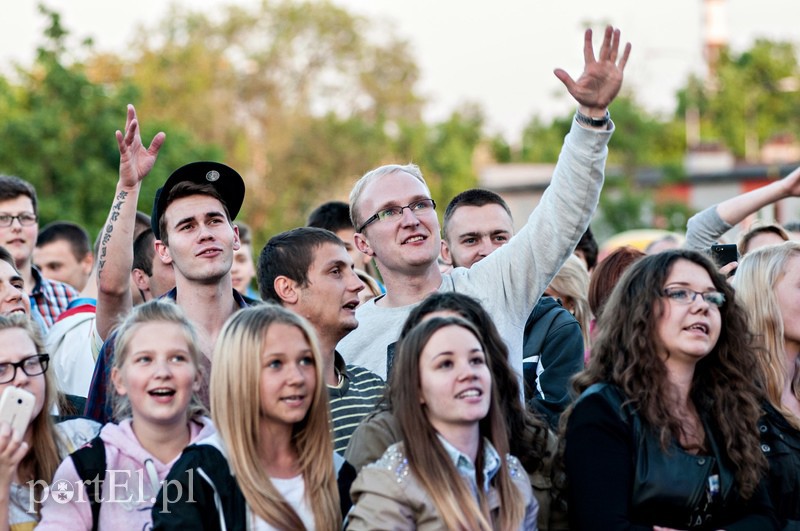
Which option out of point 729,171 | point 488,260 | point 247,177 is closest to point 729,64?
point 729,171

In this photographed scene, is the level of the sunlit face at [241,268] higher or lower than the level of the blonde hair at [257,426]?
higher

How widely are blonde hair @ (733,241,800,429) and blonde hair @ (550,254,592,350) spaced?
1.77 meters

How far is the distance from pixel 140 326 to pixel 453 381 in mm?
1274

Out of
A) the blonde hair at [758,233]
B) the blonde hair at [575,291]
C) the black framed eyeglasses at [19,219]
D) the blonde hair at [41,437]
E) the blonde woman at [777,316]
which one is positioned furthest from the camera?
the black framed eyeglasses at [19,219]

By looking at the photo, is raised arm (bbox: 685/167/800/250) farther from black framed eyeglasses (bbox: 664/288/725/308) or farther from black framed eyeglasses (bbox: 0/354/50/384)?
black framed eyeglasses (bbox: 0/354/50/384)

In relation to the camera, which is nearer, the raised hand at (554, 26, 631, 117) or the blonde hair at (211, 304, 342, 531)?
the blonde hair at (211, 304, 342, 531)

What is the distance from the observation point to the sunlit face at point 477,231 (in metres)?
6.63

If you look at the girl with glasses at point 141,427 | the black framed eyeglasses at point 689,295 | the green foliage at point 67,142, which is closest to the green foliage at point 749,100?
the green foliage at point 67,142

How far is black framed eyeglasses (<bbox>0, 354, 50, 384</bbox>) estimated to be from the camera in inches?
180

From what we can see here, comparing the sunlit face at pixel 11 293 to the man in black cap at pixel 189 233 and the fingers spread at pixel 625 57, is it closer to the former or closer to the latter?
the man in black cap at pixel 189 233

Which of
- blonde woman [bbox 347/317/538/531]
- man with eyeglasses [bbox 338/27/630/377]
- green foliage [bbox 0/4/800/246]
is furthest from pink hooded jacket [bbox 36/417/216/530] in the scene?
green foliage [bbox 0/4/800/246]

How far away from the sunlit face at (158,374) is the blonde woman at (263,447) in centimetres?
22

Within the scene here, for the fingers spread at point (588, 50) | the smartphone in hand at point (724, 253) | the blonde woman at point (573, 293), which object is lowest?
the blonde woman at point (573, 293)

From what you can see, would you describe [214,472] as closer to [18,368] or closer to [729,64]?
[18,368]
